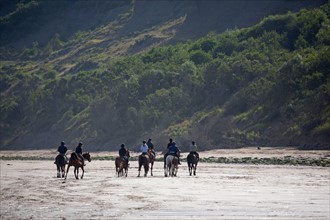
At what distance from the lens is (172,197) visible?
86.9ft

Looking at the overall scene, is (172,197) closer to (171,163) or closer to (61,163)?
(171,163)

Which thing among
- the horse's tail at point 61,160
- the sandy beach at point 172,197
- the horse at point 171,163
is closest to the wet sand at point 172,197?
the sandy beach at point 172,197

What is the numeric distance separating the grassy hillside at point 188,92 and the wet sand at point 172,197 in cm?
2345

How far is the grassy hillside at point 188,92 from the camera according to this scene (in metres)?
64.9

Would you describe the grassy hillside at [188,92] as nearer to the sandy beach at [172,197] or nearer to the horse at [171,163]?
the horse at [171,163]

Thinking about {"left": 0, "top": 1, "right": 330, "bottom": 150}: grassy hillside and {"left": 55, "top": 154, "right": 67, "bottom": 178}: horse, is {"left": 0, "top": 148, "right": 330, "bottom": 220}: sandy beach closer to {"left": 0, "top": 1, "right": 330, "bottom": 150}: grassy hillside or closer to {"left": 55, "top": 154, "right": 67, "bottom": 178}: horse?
{"left": 55, "top": 154, "right": 67, "bottom": 178}: horse

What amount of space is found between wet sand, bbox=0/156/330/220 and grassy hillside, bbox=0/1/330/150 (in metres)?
23.4

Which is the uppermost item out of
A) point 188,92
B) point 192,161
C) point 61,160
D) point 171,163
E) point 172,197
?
point 188,92

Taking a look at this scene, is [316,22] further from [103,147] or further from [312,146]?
[312,146]

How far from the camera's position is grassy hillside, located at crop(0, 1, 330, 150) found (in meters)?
64.9

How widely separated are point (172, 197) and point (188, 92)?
56080 mm

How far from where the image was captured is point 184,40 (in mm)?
112062

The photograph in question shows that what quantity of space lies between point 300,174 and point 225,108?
35.0 m

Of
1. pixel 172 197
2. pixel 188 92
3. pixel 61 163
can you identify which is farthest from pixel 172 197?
pixel 188 92
